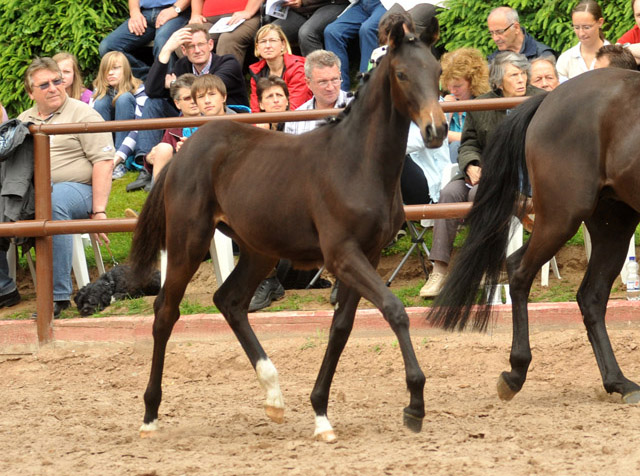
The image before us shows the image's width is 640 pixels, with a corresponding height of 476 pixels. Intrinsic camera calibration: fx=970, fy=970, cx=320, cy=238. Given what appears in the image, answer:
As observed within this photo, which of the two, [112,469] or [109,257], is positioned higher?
[112,469]

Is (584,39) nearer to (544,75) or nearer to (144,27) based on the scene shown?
(544,75)

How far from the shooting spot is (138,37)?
10.9 m

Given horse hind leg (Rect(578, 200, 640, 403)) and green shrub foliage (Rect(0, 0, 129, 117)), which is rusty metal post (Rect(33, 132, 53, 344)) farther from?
green shrub foliage (Rect(0, 0, 129, 117))

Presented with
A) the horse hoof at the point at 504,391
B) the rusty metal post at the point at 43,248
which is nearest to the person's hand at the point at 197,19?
the rusty metal post at the point at 43,248

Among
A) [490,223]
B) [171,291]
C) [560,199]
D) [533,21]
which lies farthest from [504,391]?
[533,21]

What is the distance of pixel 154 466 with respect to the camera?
437 centimetres

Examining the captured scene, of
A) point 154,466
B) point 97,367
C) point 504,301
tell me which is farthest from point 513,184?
point 97,367

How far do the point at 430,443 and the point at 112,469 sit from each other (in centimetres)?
146

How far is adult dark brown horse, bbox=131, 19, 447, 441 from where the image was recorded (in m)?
4.45

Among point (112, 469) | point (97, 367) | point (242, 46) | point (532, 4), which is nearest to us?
point (112, 469)

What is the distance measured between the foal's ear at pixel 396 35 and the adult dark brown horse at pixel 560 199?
51.8 inches

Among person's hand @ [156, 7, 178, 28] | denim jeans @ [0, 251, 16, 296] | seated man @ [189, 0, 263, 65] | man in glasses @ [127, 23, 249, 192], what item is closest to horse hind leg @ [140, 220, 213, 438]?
denim jeans @ [0, 251, 16, 296]

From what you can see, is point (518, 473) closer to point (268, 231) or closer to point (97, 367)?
point (268, 231)

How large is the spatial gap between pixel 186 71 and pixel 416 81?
5541 mm
